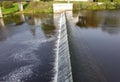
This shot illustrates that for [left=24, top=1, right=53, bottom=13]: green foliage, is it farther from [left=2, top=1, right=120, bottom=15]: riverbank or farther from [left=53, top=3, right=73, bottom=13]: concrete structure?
[left=53, top=3, right=73, bottom=13]: concrete structure

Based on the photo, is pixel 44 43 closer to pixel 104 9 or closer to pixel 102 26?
pixel 102 26

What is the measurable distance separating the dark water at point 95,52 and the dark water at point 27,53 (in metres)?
1.69

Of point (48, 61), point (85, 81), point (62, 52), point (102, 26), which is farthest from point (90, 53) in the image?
point (102, 26)

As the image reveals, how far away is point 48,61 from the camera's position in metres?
12.4

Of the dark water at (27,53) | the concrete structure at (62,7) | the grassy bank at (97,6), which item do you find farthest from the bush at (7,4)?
the dark water at (27,53)

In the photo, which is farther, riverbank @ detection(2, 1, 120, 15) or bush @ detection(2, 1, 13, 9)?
bush @ detection(2, 1, 13, 9)

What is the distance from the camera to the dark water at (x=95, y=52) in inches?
386

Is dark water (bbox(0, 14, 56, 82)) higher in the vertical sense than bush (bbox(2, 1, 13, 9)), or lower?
lower

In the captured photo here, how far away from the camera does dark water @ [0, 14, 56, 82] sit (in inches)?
426

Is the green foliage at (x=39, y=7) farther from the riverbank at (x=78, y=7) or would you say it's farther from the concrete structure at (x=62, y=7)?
the concrete structure at (x=62, y=7)

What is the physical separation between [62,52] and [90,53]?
6.21 ft

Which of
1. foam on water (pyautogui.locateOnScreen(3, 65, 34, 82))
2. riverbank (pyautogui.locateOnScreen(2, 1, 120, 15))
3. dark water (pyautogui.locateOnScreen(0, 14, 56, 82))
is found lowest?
foam on water (pyautogui.locateOnScreen(3, 65, 34, 82))

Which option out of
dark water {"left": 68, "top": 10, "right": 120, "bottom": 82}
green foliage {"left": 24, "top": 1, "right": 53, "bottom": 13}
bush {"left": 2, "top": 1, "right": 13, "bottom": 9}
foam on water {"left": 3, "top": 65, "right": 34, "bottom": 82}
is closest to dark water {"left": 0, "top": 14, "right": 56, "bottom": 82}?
foam on water {"left": 3, "top": 65, "right": 34, "bottom": 82}

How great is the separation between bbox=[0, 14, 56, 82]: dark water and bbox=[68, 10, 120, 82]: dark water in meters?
1.69
